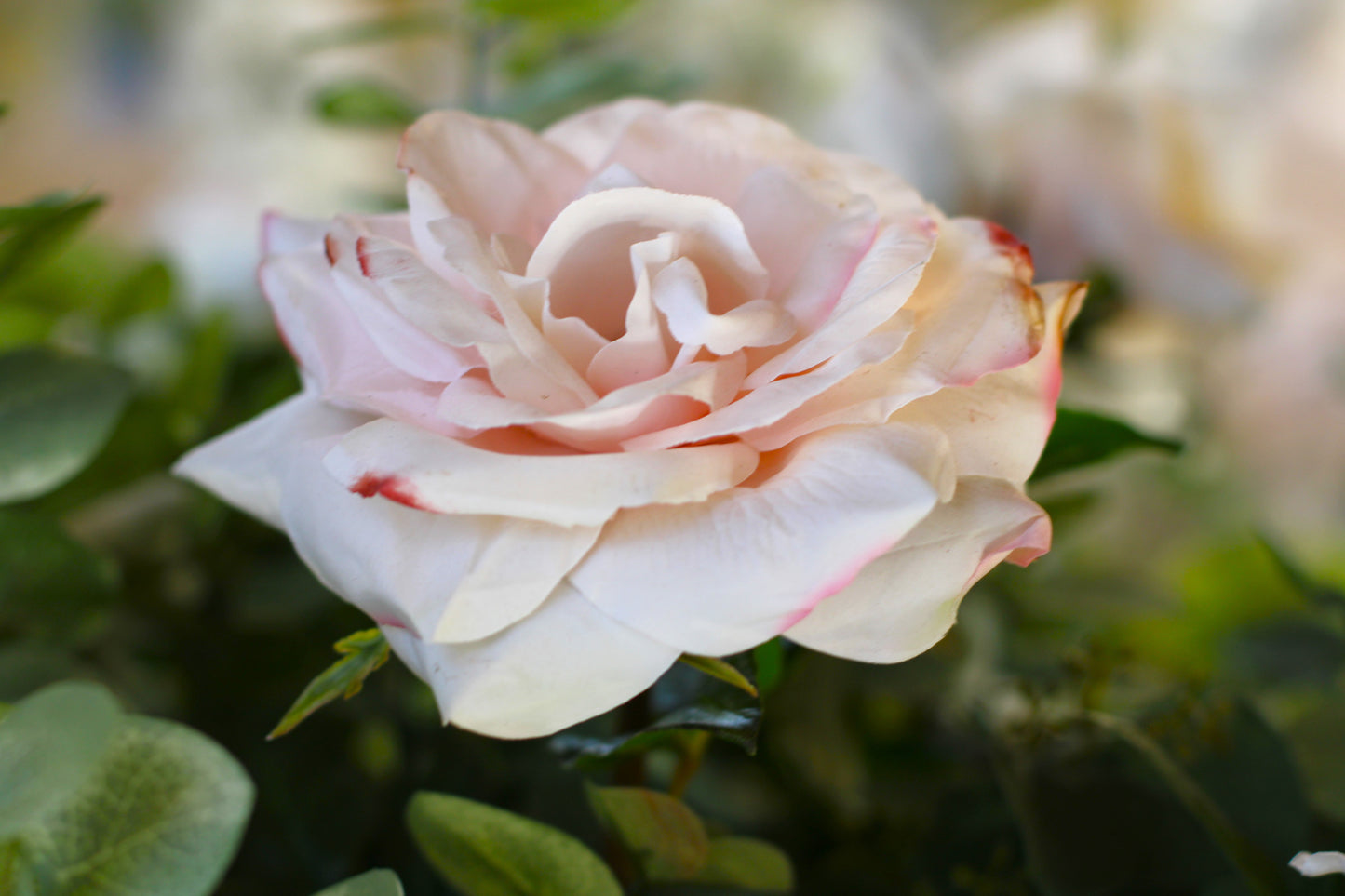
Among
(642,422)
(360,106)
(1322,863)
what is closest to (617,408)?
(642,422)

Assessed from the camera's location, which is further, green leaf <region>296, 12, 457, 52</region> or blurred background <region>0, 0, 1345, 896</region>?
green leaf <region>296, 12, 457, 52</region>

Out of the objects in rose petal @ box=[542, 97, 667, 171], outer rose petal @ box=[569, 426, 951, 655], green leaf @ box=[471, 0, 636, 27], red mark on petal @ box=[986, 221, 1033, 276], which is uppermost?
green leaf @ box=[471, 0, 636, 27]

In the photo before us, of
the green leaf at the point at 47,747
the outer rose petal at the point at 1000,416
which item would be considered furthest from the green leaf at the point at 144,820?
the outer rose petal at the point at 1000,416

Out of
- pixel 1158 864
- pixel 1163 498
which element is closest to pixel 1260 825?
pixel 1158 864

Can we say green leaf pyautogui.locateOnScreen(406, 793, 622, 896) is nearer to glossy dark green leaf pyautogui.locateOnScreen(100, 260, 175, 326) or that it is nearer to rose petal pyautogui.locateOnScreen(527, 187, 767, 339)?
rose petal pyautogui.locateOnScreen(527, 187, 767, 339)

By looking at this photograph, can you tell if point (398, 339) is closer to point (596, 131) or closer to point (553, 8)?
A: point (596, 131)

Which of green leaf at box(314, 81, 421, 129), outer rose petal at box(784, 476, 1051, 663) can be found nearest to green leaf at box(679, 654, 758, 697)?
outer rose petal at box(784, 476, 1051, 663)
